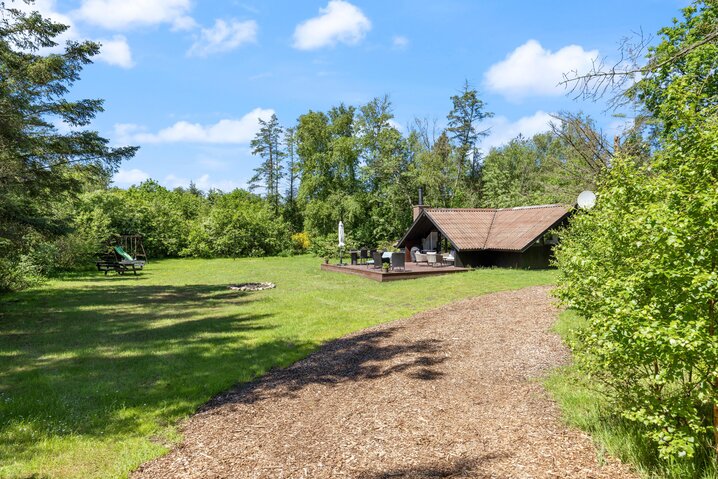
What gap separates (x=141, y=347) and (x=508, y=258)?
60.6 ft

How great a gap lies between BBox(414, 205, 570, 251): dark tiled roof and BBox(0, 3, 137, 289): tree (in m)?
15.8

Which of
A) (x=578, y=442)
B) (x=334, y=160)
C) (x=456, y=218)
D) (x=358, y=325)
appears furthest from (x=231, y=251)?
(x=578, y=442)

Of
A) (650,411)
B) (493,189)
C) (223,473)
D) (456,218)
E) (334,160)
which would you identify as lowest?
(223,473)

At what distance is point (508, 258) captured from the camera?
2316 cm

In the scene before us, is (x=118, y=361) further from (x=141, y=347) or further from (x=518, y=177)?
(x=518, y=177)

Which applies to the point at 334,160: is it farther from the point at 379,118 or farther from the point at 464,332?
the point at 464,332

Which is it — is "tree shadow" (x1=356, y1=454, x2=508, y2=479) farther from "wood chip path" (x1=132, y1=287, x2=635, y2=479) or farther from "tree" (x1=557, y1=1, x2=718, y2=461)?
"tree" (x1=557, y1=1, x2=718, y2=461)

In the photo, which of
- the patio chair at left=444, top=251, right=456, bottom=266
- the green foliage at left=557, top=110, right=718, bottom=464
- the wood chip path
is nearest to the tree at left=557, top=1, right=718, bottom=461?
the green foliage at left=557, top=110, right=718, bottom=464

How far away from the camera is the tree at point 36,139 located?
13.0 m

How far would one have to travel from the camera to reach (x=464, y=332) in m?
9.35

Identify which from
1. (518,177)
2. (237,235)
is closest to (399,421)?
(237,235)

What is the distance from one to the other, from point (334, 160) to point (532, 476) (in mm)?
41436

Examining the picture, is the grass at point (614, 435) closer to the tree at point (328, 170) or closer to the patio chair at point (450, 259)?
the patio chair at point (450, 259)

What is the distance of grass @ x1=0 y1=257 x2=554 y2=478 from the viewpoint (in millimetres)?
5184
